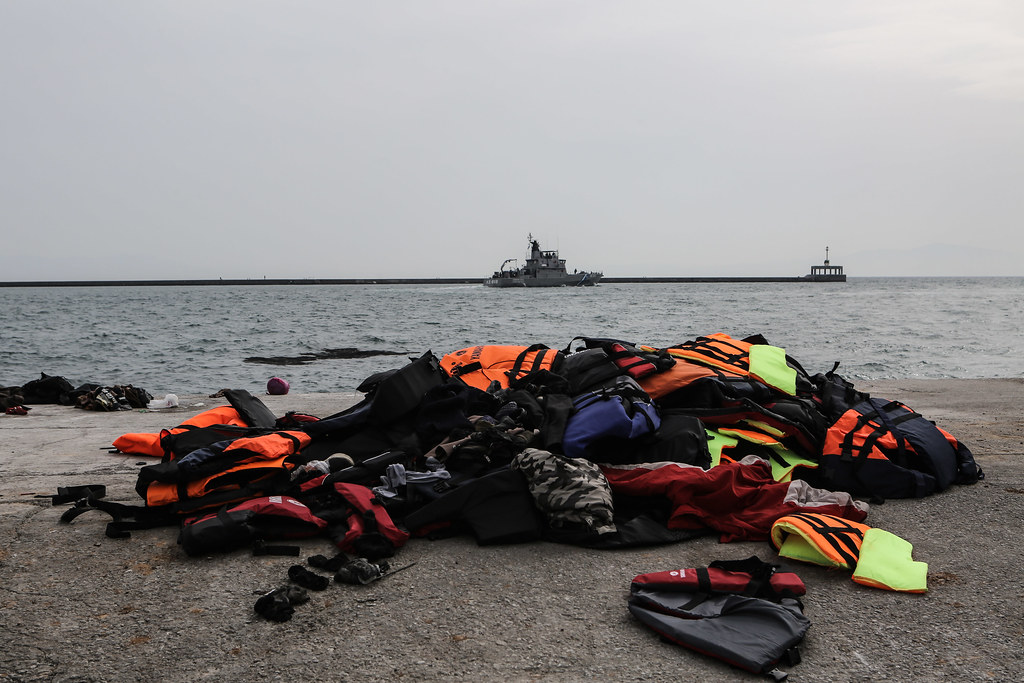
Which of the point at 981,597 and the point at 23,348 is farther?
the point at 23,348

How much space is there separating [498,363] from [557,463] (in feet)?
7.79

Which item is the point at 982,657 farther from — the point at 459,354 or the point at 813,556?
the point at 459,354

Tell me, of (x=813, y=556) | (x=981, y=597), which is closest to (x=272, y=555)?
(x=813, y=556)

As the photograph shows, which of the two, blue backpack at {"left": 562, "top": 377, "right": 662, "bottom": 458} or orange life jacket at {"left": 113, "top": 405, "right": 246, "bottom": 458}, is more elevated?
blue backpack at {"left": 562, "top": 377, "right": 662, "bottom": 458}

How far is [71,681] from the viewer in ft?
7.43

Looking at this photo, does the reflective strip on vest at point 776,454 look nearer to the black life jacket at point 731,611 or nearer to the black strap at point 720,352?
the black strap at point 720,352

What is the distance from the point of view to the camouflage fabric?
3408mm

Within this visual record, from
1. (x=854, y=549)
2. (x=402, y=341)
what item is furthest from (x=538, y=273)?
(x=854, y=549)

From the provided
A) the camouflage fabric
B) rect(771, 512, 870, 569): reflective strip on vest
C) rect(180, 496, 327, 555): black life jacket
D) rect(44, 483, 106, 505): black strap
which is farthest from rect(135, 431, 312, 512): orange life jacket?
rect(771, 512, 870, 569): reflective strip on vest

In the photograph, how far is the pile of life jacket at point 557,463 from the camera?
343 centimetres

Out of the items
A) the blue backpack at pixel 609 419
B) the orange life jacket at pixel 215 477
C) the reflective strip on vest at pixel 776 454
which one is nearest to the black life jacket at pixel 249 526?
the orange life jacket at pixel 215 477

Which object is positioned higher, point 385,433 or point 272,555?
point 385,433

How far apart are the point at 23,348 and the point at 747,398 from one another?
103 feet

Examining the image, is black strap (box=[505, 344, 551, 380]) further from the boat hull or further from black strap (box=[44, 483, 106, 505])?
the boat hull
